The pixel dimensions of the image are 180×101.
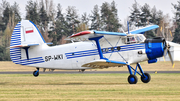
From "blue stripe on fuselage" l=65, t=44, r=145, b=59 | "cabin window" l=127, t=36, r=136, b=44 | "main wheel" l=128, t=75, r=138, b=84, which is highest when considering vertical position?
"cabin window" l=127, t=36, r=136, b=44

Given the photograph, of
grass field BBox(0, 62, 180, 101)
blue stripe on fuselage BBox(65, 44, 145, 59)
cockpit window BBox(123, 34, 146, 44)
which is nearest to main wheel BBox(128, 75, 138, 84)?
grass field BBox(0, 62, 180, 101)

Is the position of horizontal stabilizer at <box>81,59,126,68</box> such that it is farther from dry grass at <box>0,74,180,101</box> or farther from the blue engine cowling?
the blue engine cowling

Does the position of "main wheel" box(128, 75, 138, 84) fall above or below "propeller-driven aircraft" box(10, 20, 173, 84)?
below

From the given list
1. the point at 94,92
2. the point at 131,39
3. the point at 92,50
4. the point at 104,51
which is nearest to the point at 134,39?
the point at 131,39

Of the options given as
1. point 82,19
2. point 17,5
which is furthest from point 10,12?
point 82,19

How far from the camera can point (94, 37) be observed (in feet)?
55.0

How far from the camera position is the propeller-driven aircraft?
53.7 feet

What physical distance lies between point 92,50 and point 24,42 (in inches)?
214

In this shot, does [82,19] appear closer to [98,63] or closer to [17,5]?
[17,5]

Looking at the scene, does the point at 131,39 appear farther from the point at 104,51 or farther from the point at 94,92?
the point at 94,92

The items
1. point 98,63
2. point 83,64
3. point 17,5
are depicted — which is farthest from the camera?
point 17,5

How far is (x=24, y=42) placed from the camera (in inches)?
793

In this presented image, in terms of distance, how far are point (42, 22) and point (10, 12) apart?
1625 cm

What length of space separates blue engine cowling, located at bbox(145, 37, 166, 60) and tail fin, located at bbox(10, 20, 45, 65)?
25.1ft
